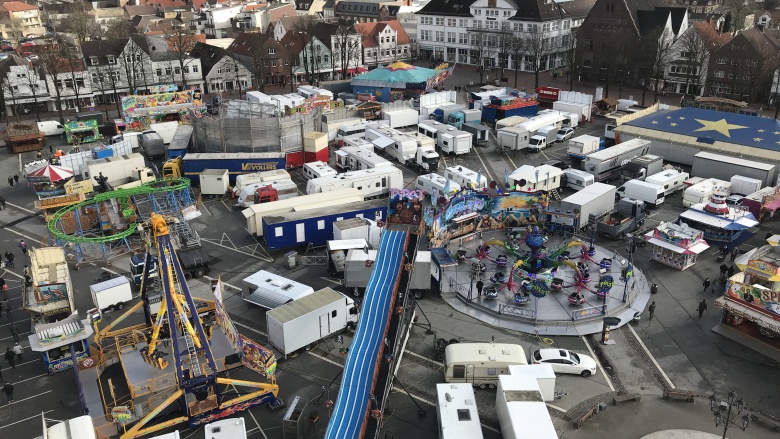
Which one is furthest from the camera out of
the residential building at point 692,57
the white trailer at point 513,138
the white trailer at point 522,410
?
the residential building at point 692,57

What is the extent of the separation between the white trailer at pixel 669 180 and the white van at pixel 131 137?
44.0 meters

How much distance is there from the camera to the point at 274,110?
5334 cm

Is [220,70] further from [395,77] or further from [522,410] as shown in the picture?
[522,410]

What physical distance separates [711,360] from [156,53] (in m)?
73.0

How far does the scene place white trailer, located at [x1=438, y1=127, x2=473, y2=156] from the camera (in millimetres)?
54406

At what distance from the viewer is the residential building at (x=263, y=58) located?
80875 millimetres

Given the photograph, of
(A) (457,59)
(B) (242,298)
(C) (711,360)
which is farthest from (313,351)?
(A) (457,59)

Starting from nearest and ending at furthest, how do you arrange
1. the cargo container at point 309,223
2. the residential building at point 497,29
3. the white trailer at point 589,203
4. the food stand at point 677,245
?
1. the food stand at point 677,245
2. the cargo container at point 309,223
3. the white trailer at point 589,203
4. the residential building at point 497,29

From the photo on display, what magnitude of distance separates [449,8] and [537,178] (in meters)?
61.9

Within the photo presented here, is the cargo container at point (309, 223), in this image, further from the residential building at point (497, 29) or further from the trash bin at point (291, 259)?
the residential building at point (497, 29)

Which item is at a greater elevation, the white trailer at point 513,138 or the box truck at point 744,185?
the white trailer at point 513,138

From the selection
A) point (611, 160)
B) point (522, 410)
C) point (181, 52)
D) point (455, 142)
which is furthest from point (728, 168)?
point (181, 52)

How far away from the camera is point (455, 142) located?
178 feet

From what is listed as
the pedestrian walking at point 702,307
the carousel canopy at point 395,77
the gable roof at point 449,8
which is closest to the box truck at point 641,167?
the pedestrian walking at point 702,307
